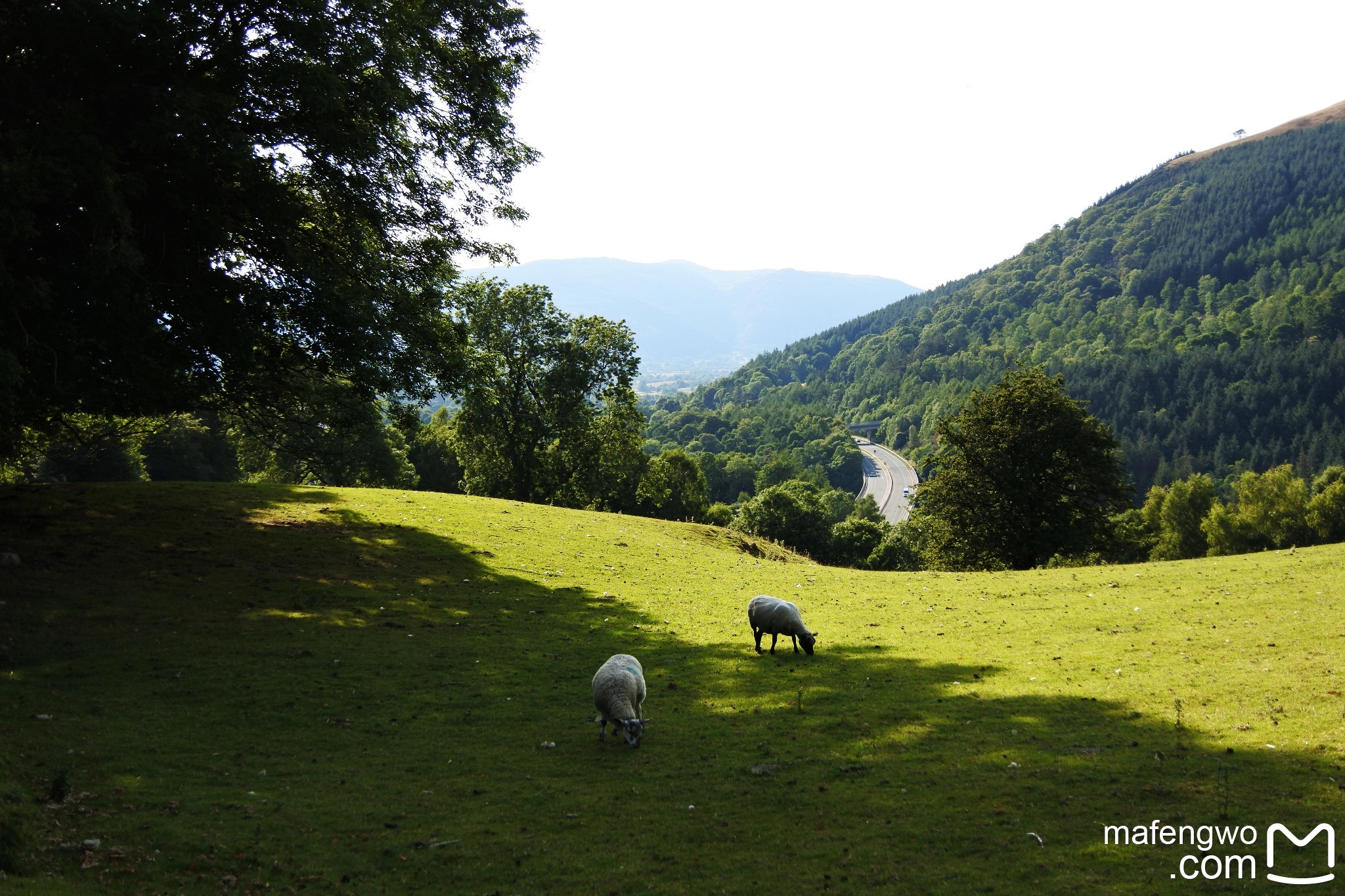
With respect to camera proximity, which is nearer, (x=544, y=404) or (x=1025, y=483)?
(x=1025, y=483)

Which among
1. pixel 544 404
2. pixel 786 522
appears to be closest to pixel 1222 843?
pixel 544 404

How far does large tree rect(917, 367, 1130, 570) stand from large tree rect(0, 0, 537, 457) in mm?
32179

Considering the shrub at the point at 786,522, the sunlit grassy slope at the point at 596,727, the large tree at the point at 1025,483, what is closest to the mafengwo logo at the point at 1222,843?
the sunlit grassy slope at the point at 596,727

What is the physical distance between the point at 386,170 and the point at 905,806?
860 inches

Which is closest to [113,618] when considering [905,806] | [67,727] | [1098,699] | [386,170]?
[67,727]

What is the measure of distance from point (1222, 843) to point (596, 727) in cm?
926

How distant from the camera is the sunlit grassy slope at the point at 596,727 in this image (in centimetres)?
919

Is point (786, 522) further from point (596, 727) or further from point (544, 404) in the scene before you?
point (596, 727)

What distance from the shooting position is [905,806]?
34.2ft

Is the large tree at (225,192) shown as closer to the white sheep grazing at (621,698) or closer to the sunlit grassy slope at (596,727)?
the sunlit grassy slope at (596,727)

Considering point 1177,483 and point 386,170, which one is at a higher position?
point 386,170

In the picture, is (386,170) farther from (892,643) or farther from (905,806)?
(905,806)

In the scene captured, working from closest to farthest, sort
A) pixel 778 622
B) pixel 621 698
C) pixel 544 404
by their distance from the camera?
pixel 621 698, pixel 778 622, pixel 544 404

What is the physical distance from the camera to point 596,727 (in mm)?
14109
